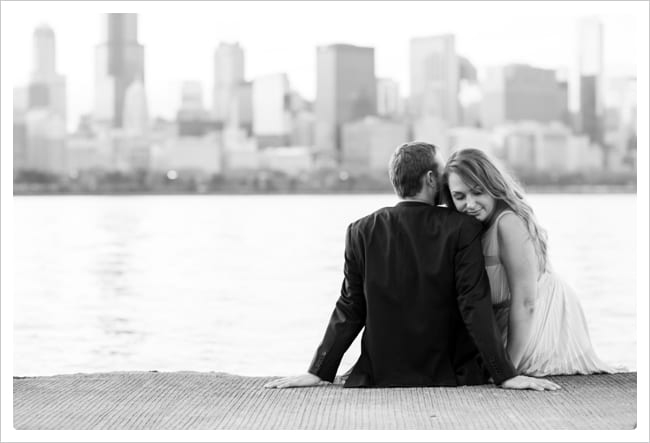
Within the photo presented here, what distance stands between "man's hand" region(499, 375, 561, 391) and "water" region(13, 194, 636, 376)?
3.95 meters

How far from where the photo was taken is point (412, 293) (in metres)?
3.15

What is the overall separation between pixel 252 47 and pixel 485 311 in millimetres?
31063

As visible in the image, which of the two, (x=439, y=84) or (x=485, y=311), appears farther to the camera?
(x=439, y=84)

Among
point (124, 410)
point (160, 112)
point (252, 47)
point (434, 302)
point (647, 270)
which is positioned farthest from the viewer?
point (160, 112)

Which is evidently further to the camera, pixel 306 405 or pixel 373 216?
pixel 373 216

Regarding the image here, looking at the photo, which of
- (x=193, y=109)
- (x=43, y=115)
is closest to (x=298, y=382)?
(x=43, y=115)

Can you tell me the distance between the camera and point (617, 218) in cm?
2716

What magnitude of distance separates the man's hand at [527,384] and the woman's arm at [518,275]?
251 millimetres

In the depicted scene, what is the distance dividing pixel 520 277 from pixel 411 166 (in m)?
0.52

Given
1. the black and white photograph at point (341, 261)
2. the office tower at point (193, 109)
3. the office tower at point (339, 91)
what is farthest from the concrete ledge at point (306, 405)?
the office tower at point (193, 109)

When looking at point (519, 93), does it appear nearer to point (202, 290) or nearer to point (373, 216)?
point (202, 290)

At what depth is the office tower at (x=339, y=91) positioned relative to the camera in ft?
74.2

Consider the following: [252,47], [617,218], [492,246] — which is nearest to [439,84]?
[617,218]

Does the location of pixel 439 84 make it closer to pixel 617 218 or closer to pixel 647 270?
pixel 617 218
